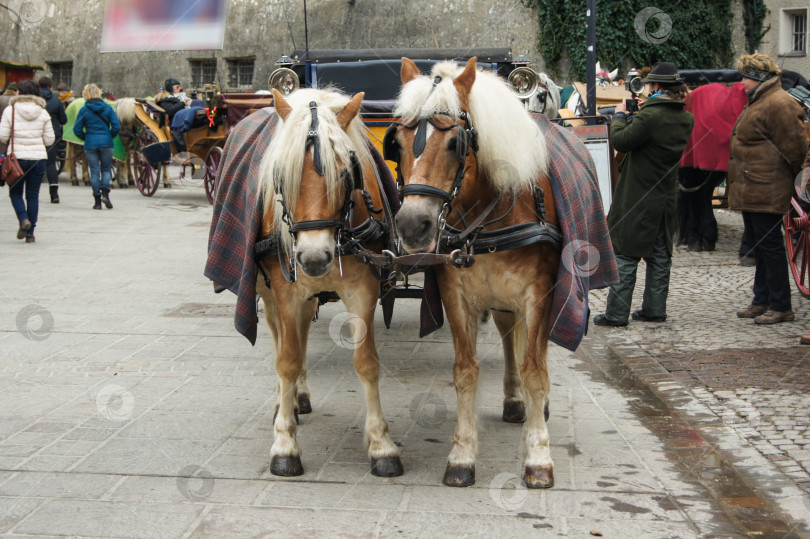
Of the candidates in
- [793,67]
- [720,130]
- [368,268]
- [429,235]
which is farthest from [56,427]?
[793,67]

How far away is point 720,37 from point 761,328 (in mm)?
17759

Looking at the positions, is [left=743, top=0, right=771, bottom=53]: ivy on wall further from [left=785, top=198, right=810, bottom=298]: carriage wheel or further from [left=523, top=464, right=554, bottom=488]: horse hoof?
[left=523, top=464, right=554, bottom=488]: horse hoof

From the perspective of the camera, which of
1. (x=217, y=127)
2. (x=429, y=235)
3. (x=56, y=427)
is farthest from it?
(x=217, y=127)

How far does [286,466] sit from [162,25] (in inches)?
111

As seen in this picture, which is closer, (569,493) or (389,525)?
(389,525)

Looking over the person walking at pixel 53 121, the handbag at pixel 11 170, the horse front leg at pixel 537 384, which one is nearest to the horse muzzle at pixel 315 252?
the horse front leg at pixel 537 384

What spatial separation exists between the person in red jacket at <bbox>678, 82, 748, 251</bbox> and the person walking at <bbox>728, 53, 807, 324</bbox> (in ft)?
11.0

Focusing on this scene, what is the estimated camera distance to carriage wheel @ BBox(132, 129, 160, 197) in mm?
17578

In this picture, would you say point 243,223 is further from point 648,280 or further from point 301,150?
point 648,280

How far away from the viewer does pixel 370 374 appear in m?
4.41

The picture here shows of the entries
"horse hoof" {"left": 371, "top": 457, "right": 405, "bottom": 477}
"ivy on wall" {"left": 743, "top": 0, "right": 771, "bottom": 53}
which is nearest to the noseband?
"horse hoof" {"left": 371, "top": 457, "right": 405, "bottom": 477}

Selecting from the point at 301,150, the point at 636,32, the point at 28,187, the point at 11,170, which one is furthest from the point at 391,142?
the point at 636,32

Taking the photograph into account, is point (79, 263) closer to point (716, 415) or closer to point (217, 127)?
point (217, 127)

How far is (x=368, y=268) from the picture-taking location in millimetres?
4324
